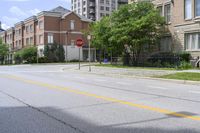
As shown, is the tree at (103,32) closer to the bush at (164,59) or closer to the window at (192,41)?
the bush at (164,59)

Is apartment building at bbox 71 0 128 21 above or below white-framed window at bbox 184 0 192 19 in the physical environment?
above

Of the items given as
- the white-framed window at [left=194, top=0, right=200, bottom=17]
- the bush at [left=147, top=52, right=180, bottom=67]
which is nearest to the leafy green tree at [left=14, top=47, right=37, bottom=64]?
the bush at [left=147, top=52, right=180, bottom=67]

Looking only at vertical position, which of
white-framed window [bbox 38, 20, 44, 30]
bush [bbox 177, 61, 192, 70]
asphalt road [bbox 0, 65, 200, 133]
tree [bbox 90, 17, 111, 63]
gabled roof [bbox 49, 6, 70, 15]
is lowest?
asphalt road [bbox 0, 65, 200, 133]

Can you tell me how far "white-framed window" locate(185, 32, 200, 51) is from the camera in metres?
31.3

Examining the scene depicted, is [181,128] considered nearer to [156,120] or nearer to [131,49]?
[156,120]

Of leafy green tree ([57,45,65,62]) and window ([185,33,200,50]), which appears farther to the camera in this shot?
leafy green tree ([57,45,65,62])

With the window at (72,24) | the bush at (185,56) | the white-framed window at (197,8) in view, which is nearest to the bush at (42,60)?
the window at (72,24)

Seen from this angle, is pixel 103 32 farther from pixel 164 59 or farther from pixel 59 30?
pixel 59 30

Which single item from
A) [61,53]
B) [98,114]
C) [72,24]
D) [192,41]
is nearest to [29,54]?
[61,53]

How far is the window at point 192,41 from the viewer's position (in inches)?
1231

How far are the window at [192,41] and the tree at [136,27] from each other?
2.95 metres

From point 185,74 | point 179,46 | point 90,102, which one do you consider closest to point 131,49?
point 179,46

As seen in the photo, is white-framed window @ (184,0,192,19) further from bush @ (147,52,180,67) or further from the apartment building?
the apartment building

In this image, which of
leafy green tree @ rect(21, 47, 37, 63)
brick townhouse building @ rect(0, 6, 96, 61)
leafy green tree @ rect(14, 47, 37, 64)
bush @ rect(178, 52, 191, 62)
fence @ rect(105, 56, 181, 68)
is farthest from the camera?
brick townhouse building @ rect(0, 6, 96, 61)
